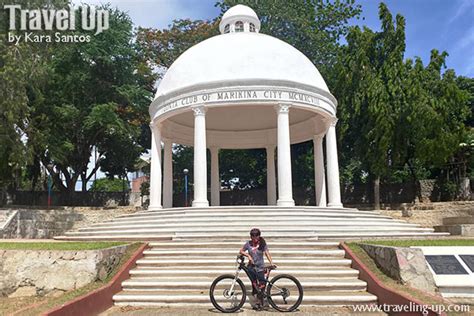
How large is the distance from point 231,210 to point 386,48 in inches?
978

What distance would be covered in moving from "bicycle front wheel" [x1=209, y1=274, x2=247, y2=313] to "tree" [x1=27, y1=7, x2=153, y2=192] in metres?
27.1

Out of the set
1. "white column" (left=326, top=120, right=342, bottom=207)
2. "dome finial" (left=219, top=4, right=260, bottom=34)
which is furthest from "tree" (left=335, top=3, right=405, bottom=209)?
"dome finial" (left=219, top=4, right=260, bottom=34)

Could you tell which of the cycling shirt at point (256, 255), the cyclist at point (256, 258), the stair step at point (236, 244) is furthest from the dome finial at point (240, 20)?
the cycling shirt at point (256, 255)

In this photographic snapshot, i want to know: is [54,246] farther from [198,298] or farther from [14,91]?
[14,91]

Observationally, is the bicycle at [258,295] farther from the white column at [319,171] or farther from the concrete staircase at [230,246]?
the white column at [319,171]

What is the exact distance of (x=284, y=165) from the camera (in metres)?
20.4

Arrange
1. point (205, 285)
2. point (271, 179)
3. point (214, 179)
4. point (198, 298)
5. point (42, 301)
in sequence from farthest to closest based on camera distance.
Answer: point (214, 179)
point (271, 179)
point (205, 285)
point (198, 298)
point (42, 301)

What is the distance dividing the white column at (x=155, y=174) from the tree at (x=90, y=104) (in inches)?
471

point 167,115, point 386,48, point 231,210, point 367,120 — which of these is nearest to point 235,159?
point 367,120

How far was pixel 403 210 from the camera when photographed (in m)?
31.8

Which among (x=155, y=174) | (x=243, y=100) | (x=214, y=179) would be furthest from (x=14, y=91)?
(x=243, y=100)

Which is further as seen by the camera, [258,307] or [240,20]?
[240,20]

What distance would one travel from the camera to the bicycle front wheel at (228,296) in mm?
8562

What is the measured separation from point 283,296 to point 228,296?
3.70 feet
